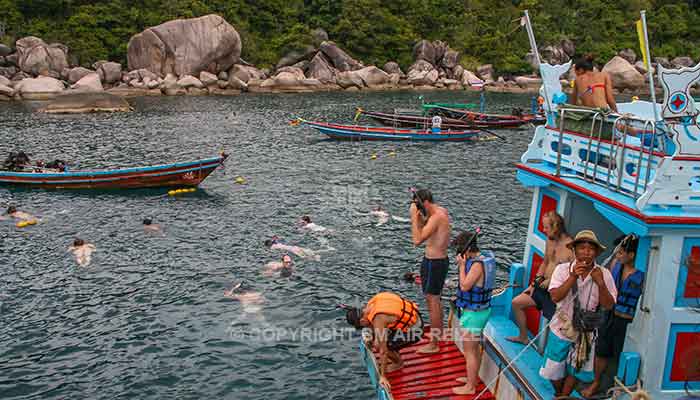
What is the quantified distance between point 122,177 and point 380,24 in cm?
7087

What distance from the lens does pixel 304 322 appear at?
15344 millimetres

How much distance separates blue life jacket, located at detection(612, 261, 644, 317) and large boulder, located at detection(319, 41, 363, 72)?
80162mm

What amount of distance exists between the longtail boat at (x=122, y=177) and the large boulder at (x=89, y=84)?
4462 cm

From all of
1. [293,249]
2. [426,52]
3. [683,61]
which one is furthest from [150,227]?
[683,61]

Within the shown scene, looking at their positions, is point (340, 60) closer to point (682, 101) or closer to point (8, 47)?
point (8, 47)

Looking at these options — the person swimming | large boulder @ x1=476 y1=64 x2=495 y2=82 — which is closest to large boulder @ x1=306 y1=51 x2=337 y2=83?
large boulder @ x1=476 y1=64 x2=495 y2=82

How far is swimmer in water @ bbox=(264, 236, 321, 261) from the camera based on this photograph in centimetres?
1975

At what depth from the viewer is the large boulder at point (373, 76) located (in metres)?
82.3

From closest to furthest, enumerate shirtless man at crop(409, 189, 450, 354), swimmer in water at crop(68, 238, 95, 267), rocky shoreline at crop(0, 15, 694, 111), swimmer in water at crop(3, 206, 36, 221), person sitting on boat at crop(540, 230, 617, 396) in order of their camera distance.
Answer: person sitting on boat at crop(540, 230, 617, 396), shirtless man at crop(409, 189, 450, 354), swimmer in water at crop(68, 238, 95, 267), swimmer in water at crop(3, 206, 36, 221), rocky shoreline at crop(0, 15, 694, 111)

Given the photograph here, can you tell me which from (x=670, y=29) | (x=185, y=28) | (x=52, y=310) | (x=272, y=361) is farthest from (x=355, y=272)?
(x=670, y=29)

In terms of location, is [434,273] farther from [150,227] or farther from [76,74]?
[76,74]

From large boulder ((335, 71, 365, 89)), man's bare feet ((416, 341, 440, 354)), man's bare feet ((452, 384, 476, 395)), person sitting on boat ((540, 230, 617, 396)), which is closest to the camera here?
person sitting on boat ((540, 230, 617, 396))

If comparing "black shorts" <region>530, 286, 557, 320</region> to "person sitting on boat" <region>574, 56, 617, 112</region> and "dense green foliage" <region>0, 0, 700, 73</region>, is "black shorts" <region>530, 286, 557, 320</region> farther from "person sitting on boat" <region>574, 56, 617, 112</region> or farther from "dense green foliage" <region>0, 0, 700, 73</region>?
"dense green foliage" <region>0, 0, 700, 73</region>

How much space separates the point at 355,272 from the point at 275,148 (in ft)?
76.6
